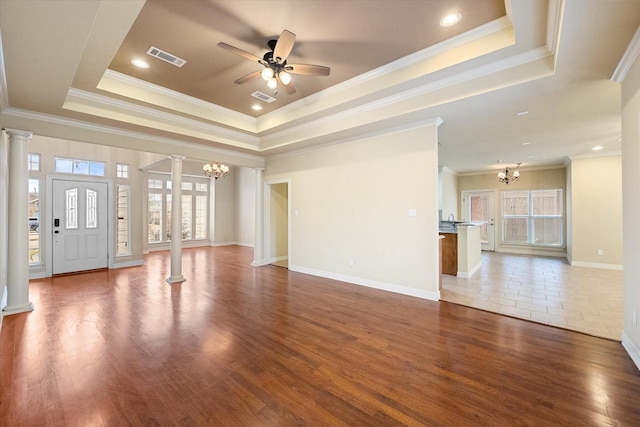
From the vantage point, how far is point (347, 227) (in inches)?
210

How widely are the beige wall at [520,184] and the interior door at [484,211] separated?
13cm

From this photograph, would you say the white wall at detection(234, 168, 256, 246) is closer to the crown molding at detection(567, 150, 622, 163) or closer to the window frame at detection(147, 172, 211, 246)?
the window frame at detection(147, 172, 211, 246)

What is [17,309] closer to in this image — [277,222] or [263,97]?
[263,97]

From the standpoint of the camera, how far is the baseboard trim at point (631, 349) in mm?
2394

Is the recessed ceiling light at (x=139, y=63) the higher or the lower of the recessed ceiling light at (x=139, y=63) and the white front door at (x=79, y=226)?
the higher

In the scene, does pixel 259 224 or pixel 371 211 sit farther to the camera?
pixel 259 224

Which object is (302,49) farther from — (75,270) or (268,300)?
(75,270)

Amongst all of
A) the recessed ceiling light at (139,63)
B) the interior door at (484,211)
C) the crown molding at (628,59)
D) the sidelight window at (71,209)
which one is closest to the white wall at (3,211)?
the recessed ceiling light at (139,63)

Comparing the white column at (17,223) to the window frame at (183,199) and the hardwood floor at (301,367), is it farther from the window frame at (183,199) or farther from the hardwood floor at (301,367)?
the window frame at (183,199)

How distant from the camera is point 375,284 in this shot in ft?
16.0

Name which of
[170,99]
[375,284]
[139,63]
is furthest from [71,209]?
[375,284]

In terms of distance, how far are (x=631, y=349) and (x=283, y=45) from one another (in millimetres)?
4508

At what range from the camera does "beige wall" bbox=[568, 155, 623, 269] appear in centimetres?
643

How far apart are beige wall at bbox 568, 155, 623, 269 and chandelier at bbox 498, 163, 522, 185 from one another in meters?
1.62
